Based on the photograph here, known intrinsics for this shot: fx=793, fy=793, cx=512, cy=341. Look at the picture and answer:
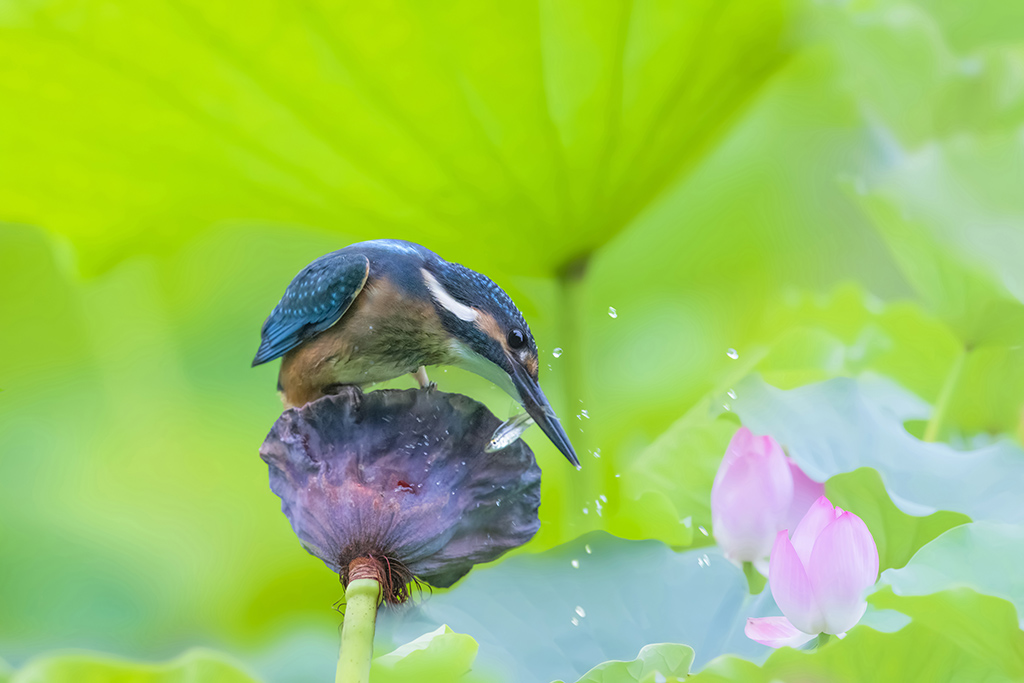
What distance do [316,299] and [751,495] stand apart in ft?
0.91

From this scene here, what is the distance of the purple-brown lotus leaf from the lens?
358mm

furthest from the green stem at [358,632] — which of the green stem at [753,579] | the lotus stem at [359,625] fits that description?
the green stem at [753,579]

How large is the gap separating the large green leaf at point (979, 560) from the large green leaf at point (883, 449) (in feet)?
0.12

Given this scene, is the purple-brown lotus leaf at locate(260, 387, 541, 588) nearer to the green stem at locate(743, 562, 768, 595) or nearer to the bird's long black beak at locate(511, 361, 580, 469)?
the bird's long black beak at locate(511, 361, 580, 469)

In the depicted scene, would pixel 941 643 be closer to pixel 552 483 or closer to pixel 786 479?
pixel 786 479

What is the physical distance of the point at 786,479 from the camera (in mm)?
425

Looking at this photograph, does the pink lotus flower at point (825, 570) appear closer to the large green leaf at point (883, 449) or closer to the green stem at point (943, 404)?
the large green leaf at point (883, 449)

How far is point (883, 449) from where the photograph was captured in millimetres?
566

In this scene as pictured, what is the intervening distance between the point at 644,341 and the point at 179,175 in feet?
1.82

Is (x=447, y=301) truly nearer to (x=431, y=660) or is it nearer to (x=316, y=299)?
(x=316, y=299)

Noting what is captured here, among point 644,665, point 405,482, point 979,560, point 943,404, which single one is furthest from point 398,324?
point 943,404

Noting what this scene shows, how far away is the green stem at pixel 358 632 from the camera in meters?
0.30

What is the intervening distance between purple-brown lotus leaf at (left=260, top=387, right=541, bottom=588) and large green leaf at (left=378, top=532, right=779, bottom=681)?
0.54 feet

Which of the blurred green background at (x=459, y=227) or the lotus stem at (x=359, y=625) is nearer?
the lotus stem at (x=359, y=625)
